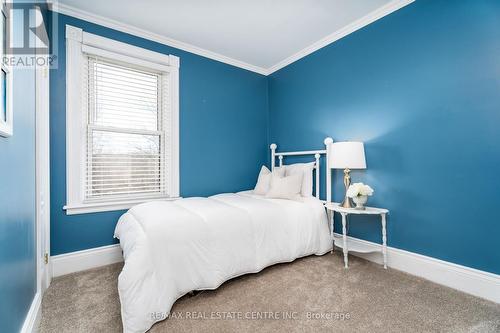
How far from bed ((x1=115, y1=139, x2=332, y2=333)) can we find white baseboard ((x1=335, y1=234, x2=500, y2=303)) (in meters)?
0.70

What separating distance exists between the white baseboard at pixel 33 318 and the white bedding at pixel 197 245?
1.55 feet

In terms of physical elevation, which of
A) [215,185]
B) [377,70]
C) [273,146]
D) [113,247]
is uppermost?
[377,70]

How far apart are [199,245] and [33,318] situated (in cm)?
104

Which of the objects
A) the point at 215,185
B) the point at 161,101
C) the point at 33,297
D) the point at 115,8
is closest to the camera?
the point at 33,297

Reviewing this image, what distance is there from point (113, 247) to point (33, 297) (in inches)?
39.0

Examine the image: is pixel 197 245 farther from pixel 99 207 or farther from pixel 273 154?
pixel 273 154

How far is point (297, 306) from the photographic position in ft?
5.31

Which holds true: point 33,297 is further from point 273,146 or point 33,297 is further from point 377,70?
point 377,70

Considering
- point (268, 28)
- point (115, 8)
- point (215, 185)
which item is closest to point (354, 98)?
point (268, 28)

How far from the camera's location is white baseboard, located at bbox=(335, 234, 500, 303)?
1.69m

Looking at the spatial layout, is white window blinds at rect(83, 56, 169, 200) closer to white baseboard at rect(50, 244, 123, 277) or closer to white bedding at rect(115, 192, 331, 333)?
white baseboard at rect(50, 244, 123, 277)

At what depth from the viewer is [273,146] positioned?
354 cm

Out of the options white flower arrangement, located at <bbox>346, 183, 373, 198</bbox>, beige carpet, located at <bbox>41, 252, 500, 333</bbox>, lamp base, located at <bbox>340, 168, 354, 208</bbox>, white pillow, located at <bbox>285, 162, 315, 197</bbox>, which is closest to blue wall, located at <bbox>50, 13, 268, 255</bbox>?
beige carpet, located at <bbox>41, 252, 500, 333</bbox>

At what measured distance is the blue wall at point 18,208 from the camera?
3.21ft
